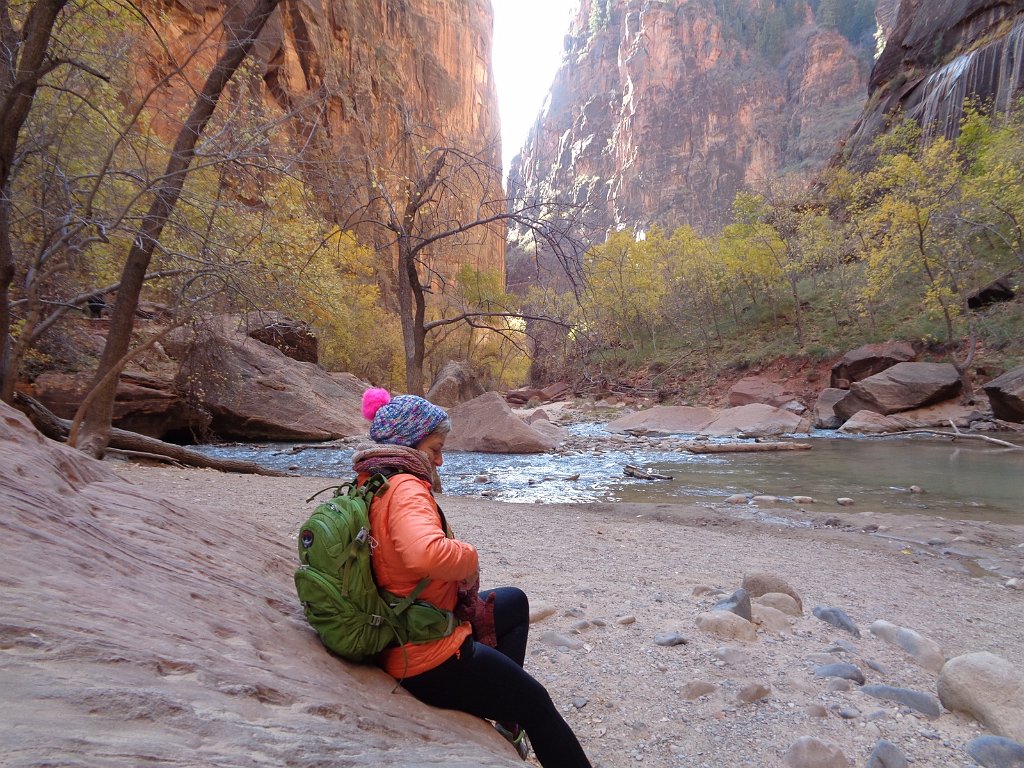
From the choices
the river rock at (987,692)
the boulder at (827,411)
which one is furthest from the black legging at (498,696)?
the boulder at (827,411)

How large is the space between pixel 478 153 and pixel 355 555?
574 cm

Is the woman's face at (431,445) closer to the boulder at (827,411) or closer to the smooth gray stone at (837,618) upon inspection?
the smooth gray stone at (837,618)

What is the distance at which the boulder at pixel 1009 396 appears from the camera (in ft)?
46.3

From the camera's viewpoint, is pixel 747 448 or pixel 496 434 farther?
pixel 496 434

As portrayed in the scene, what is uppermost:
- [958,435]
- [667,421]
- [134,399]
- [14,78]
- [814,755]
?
[14,78]

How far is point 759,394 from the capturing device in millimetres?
23844

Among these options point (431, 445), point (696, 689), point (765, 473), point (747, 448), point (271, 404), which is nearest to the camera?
point (431, 445)

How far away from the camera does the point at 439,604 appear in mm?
1797

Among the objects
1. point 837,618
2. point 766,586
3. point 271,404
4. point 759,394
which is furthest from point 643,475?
point 759,394

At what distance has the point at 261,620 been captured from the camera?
1.72 meters

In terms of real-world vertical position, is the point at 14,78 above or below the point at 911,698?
above

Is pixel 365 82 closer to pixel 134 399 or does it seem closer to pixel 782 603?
pixel 134 399

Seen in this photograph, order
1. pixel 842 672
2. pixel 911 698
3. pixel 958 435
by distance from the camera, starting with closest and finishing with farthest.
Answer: pixel 911 698
pixel 842 672
pixel 958 435

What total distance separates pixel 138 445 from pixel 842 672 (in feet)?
30.6
